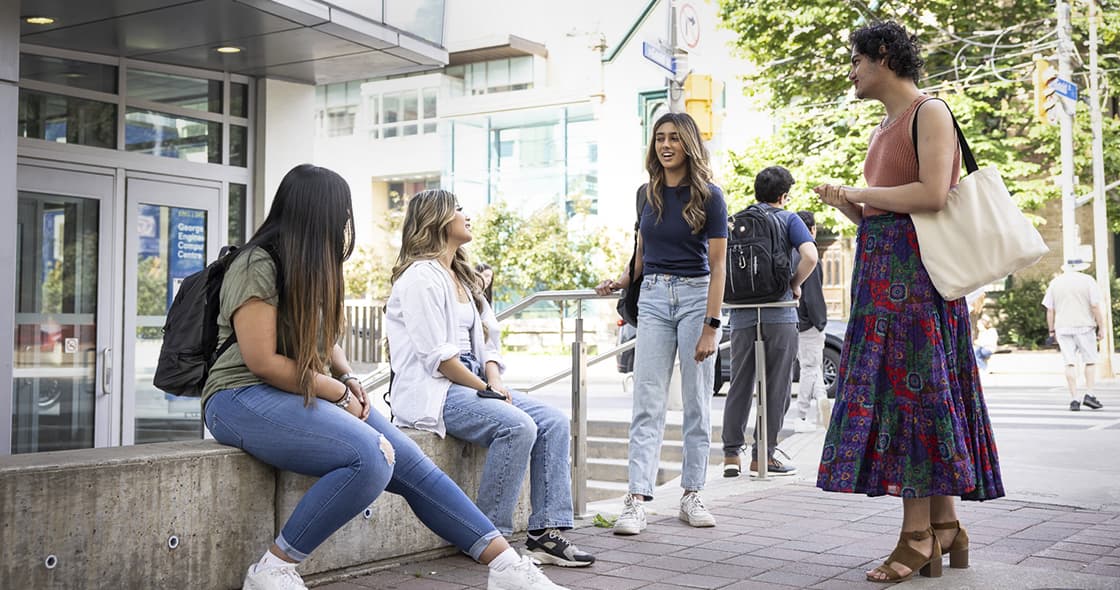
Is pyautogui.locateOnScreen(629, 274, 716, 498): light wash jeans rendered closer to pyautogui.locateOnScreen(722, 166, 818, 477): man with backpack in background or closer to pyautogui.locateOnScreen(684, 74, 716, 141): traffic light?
pyautogui.locateOnScreen(722, 166, 818, 477): man with backpack in background

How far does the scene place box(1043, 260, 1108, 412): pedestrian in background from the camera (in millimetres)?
13516

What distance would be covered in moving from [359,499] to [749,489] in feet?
11.8

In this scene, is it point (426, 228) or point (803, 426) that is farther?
point (803, 426)

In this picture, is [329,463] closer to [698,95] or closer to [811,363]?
[811,363]

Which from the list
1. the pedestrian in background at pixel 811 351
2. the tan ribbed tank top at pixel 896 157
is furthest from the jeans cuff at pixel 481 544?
the pedestrian in background at pixel 811 351

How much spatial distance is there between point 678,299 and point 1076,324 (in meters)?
9.67

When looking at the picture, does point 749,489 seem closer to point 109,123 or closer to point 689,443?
point 689,443

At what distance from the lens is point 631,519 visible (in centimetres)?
547

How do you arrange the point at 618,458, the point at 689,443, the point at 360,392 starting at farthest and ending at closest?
the point at 618,458 → the point at 689,443 → the point at 360,392

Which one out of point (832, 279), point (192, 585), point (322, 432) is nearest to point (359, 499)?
point (322, 432)

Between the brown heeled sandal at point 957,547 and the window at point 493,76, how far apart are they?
39230mm

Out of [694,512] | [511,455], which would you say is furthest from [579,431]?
[511,455]

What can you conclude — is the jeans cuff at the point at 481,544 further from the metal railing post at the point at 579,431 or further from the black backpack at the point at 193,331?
the metal railing post at the point at 579,431

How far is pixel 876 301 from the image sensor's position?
4.42 m
